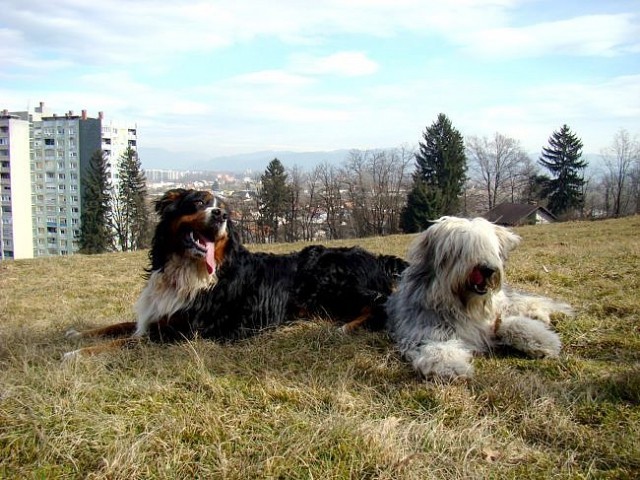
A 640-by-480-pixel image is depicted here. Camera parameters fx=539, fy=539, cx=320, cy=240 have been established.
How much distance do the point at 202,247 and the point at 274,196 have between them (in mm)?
51702

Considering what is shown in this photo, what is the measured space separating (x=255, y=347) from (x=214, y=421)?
1.48m

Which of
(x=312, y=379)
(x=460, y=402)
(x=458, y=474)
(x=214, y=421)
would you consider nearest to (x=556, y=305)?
(x=460, y=402)

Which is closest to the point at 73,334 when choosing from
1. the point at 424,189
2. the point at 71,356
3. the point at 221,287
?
the point at 71,356

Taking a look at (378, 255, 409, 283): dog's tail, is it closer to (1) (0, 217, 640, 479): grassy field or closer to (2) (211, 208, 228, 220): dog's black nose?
(1) (0, 217, 640, 479): grassy field

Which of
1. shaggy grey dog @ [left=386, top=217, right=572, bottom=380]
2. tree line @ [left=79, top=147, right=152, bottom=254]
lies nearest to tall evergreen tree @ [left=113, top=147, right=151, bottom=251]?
tree line @ [left=79, top=147, right=152, bottom=254]

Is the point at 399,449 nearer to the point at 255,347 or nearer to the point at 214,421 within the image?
the point at 214,421

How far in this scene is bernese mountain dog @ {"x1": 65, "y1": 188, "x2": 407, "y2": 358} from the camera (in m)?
4.66

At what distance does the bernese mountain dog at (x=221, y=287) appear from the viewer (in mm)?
4660

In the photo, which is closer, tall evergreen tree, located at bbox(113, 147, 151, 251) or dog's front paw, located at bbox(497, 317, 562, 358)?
dog's front paw, located at bbox(497, 317, 562, 358)

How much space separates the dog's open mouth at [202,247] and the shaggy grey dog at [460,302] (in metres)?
1.69

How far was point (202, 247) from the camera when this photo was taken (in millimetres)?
4605

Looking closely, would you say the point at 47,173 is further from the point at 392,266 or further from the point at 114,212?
the point at 392,266

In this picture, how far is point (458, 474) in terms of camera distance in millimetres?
2566

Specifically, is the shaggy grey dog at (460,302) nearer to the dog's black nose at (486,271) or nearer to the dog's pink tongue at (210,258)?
the dog's black nose at (486,271)
